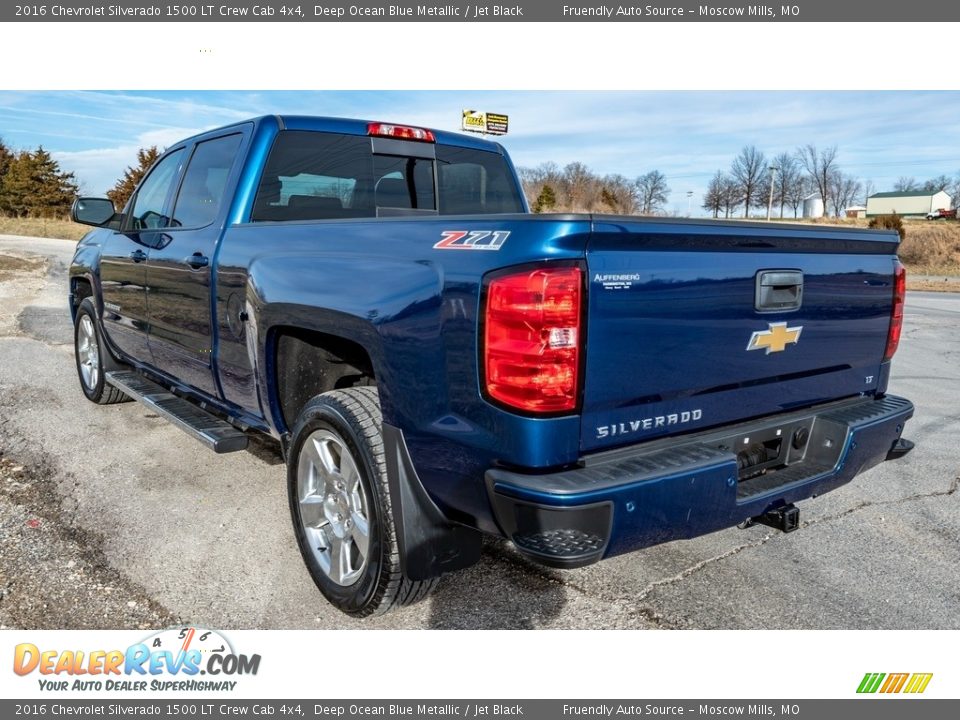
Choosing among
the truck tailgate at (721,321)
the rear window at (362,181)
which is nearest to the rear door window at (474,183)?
the rear window at (362,181)

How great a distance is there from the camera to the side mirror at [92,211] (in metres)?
5.09

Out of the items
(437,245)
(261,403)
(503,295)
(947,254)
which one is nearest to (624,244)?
(503,295)

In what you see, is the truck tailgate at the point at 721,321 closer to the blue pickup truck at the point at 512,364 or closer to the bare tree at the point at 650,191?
the blue pickup truck at the point at 512,364

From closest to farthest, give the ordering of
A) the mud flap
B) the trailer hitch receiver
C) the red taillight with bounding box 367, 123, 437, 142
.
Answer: the mud flap < the trailer hitch receiver < the red taillight with bounding box 367, 123, 437, 142

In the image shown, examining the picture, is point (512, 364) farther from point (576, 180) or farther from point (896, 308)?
point (576, 180)

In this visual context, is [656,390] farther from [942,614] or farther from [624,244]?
[942,614]

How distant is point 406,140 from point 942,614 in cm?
355

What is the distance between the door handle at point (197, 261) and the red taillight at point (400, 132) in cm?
118

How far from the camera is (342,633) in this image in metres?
2.85

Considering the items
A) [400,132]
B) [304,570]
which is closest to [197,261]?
[400,132]

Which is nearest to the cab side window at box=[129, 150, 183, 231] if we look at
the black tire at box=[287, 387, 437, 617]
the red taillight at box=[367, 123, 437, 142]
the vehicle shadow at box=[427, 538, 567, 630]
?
the red taillight at box=[367, 123, 437, 142]

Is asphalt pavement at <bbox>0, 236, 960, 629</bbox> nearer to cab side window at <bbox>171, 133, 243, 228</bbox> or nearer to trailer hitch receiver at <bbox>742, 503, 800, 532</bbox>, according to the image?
trailer hitch receiver at <bbox>742, 503, 800, 532</bbox>

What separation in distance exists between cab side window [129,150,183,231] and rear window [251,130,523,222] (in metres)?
1.16

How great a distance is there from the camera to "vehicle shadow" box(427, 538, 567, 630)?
2.92 m
